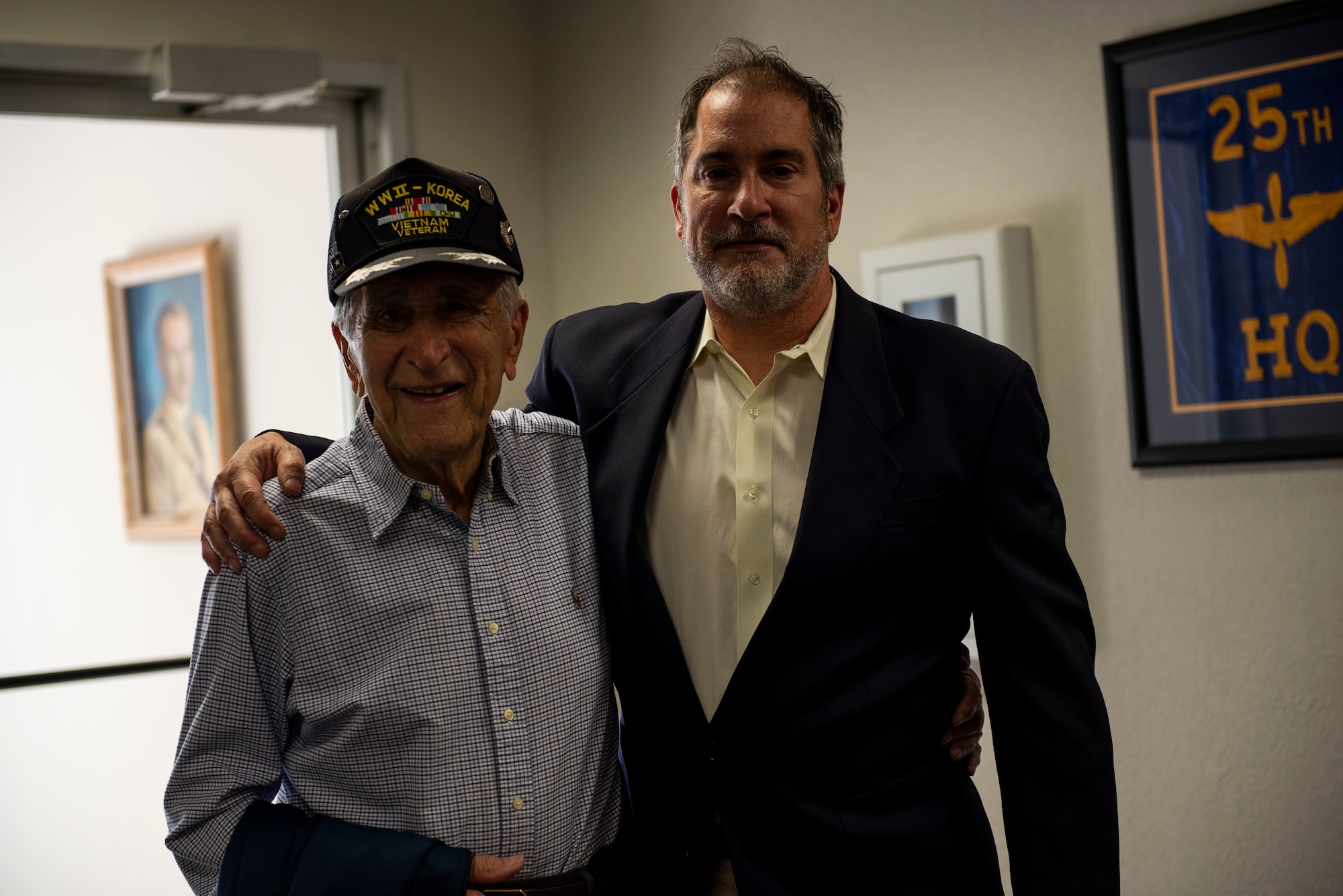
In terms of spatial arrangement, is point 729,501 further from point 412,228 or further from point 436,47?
point 436,47

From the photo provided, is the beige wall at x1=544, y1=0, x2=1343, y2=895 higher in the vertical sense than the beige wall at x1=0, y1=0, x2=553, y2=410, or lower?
lower

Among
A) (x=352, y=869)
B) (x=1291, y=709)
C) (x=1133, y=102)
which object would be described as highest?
(x=1133, y=102)

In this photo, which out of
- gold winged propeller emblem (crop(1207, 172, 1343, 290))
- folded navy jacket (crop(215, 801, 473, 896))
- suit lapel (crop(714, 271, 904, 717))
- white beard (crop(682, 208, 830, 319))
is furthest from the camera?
gold winged propeller emblem (crop(1207, 172, 1343, 290))

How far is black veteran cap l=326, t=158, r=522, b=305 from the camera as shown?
4.45 ft

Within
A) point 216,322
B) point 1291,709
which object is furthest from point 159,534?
point 1291,709

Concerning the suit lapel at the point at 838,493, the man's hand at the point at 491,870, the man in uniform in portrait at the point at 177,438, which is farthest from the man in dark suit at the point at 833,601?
the man in uniform in portrait at the point at 177,438

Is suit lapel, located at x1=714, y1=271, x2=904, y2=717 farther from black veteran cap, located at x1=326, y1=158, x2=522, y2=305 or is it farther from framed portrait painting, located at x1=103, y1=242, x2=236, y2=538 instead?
framed portrait painting, located at x1=103, y1=242, x2=236, y2=538

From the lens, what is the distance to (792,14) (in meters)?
2.90

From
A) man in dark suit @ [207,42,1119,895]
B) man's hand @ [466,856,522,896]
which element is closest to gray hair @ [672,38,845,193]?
man in dark suit @ [207,42,1119,895]

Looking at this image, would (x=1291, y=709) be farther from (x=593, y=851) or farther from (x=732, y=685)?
→ (x=593, y=851)

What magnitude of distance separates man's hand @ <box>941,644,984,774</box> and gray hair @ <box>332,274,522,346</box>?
30.1 inches

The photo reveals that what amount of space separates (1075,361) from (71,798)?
2560 mm

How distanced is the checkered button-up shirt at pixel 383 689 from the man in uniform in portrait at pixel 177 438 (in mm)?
1895

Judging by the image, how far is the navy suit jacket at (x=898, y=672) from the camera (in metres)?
1.48
